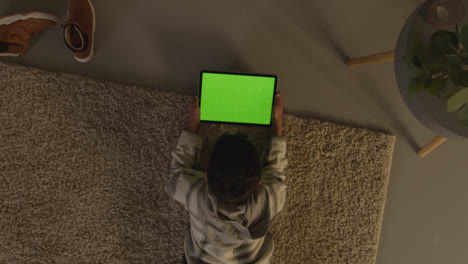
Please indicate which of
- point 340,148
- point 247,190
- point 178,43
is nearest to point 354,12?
point 340,148

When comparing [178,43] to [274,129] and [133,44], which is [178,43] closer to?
[133,44]

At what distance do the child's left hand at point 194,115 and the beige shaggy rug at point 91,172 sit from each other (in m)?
0.06

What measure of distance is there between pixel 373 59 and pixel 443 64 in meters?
0.30

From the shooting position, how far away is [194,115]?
98cm

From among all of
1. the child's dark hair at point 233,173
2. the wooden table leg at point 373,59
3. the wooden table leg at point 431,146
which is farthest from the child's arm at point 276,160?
the wooden table leg at point 431,146

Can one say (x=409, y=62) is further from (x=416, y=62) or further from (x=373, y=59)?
(x=373, y=59)

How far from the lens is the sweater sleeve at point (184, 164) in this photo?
0.90 metres

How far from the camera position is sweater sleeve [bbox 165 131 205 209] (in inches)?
35.4

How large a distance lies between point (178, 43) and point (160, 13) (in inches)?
5.3

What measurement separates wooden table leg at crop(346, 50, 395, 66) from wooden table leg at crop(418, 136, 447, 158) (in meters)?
0.33

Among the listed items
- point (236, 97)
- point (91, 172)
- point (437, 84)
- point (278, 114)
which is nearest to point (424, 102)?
point (437, 84)

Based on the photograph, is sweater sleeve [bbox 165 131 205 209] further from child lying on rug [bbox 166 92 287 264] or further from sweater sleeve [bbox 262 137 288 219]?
sweater sleeve [bbox 262 137 288 219]

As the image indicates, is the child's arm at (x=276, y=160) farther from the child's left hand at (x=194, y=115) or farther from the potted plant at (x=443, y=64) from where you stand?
the potted plant at (x=443, y=64)

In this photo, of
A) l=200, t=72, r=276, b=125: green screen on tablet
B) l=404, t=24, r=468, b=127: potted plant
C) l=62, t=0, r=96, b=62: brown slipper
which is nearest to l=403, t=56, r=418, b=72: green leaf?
l=404, t=24, r=468, b=127: potted plant
